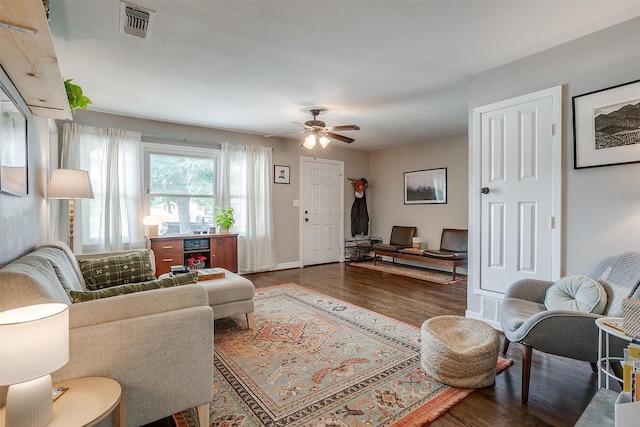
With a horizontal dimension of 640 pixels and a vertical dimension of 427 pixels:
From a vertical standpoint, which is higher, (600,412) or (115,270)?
(115,270)

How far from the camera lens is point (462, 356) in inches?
72.2

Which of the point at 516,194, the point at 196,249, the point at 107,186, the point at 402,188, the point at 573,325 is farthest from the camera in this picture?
the point at 402,188

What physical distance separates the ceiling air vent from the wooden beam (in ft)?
2.29

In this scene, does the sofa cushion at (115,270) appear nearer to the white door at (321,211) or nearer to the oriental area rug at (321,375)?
the oriental area rug at (321,375)

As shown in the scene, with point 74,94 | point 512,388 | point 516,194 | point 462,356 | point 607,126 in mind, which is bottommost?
point 512,388

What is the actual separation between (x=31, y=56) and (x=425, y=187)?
5.67m

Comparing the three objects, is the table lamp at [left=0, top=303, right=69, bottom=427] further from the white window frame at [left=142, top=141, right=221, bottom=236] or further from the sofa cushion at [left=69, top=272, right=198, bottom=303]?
the white window frame at [left=142, top=141, right=221, bottom=236]

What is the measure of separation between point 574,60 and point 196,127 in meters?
4.57

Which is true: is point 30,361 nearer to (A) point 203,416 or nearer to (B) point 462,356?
(A) point 203,416

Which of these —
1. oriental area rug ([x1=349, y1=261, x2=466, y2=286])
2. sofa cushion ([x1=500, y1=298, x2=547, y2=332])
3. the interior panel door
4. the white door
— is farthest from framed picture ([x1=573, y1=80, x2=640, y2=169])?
the white door

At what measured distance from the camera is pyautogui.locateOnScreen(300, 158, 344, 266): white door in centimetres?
596

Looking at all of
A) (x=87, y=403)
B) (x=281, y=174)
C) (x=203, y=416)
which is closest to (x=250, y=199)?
(x=281, y=174)

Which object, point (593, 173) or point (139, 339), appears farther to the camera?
point (593, 173)

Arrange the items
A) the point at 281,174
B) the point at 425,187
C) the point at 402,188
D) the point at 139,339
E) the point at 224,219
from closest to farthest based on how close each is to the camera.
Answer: the point at 139,339 → the point at 224,219 → the point at 281,174 → the point at 425,187 → the point at 402,188
